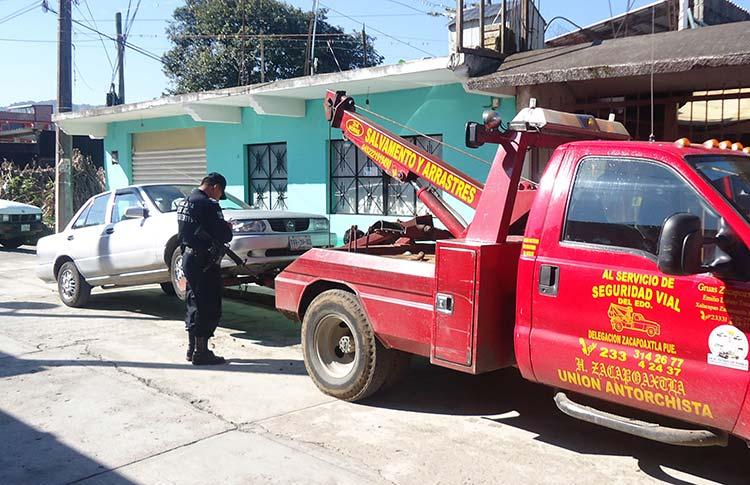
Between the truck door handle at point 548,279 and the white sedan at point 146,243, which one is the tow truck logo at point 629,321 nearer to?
the truck door handle at point 548,279

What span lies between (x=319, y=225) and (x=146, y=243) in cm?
215

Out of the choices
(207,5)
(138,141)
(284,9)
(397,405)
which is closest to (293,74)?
(284,9)

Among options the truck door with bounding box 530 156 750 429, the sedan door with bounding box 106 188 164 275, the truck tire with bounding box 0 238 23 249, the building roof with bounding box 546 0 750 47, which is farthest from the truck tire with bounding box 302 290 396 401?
the truck tire with bounding box 0 238 23 249

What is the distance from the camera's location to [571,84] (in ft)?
31.5

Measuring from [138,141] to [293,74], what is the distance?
1839 cm

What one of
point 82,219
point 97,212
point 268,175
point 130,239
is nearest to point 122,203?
point 97,212

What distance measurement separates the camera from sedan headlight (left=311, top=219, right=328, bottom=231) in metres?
8.66

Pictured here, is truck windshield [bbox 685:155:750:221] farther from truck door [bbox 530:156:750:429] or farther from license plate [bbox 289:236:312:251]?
license plate [bbox 289:236:312:251]

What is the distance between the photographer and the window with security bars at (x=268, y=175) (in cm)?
1461

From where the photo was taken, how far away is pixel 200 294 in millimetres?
6797

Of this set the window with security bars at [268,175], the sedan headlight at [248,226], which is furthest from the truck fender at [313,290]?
the window with security bars at [268,175]

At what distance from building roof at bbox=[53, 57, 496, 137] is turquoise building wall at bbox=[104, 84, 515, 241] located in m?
0.21

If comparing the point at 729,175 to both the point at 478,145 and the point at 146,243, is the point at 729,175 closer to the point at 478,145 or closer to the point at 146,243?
the point at 478,145

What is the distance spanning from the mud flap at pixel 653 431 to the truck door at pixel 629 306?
8cm
